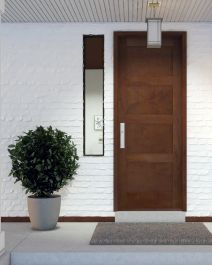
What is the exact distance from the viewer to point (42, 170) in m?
4.96

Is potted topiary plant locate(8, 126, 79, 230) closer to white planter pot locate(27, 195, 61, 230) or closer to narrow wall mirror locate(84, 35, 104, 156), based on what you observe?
white planter pot locate(27, 195, 61, 230)

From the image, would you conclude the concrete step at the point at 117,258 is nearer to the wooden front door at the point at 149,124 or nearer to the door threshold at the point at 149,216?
the door threshold at the point at 149,216

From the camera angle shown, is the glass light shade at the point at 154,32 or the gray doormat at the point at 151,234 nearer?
the gray doormat at the point at 151,234

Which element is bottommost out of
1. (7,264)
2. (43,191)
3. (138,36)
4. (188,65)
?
(7,264)

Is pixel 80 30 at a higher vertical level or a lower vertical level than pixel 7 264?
higher

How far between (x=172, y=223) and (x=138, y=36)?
227 cm

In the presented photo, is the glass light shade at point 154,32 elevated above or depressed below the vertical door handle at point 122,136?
above

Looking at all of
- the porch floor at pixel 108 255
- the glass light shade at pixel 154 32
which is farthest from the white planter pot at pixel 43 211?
the glass light shade at pixel 154 32

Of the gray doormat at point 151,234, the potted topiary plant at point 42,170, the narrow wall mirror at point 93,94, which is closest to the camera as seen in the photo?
the gray doormat at point 151,234

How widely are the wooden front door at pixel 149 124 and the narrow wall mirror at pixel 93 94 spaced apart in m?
0.22

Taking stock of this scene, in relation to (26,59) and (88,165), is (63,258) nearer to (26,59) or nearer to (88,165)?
(88,165)

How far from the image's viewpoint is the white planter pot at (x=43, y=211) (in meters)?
4.98

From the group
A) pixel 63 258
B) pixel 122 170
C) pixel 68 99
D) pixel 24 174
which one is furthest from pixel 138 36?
pixel 63 258

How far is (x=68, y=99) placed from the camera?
18.5 ft
